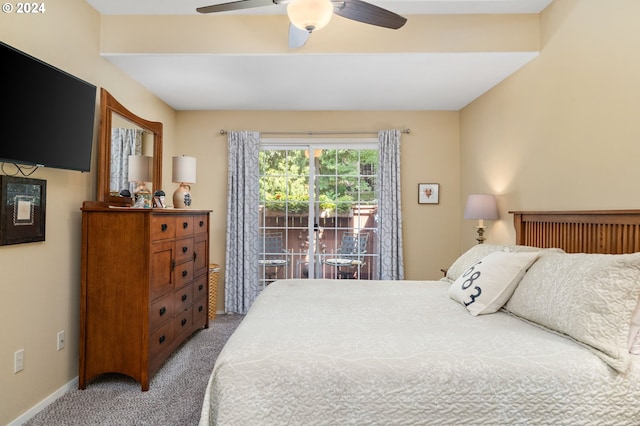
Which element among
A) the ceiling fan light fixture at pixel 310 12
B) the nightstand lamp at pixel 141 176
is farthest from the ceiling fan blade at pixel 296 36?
the nightstand lamp at pixel 141 176

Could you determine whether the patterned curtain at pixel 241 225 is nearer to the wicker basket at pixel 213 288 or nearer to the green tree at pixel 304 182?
the wicker basket at pixel 213 288

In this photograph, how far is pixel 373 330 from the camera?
1.66 meters

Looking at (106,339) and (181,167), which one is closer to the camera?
(106,339)

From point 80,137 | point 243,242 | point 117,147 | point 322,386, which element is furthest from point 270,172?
point 322,386

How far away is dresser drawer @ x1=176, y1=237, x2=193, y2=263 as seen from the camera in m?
3.02

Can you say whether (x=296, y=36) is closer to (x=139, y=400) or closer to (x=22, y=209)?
(x=22, y=209)

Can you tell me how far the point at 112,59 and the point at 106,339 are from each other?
2.15 m

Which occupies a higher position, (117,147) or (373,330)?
(117,147)

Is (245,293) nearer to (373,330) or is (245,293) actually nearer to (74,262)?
(74,262)

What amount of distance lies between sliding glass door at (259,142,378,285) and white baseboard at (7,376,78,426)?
2.31m

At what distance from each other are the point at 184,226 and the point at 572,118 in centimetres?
305

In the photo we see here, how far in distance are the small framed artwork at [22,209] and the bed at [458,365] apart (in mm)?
1434

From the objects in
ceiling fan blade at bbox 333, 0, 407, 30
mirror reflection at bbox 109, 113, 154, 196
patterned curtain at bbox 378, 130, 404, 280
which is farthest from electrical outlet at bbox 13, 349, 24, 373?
patterned curtain at bbox 378, 130, 404, 280

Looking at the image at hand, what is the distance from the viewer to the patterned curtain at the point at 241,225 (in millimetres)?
4336
